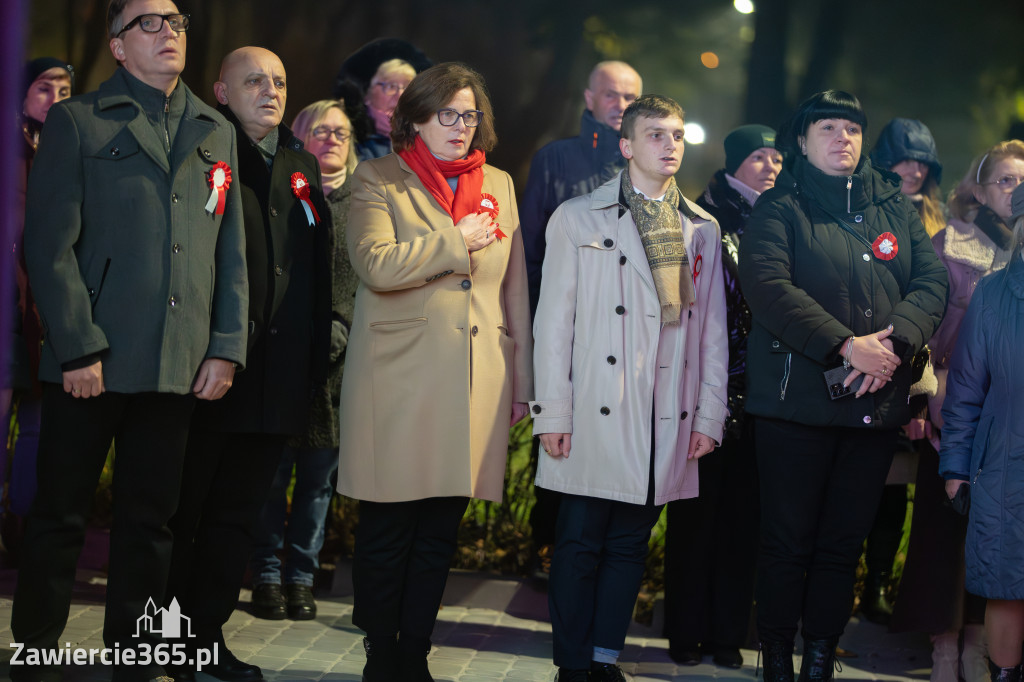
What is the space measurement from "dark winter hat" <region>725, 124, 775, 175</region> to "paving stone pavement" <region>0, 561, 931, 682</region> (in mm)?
2203

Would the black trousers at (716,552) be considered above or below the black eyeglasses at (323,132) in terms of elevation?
below

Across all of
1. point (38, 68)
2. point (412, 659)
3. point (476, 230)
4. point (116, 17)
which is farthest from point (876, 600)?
point (38, 68)

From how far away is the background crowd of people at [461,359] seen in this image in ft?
10.9

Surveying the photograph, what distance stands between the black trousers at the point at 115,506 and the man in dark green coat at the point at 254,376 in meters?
0.24

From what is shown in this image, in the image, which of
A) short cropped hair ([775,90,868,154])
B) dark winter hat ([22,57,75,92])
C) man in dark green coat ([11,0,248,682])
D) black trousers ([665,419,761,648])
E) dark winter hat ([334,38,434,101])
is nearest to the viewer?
man in dark green coat ([11,0,248,682])

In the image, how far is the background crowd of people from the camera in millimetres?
3318

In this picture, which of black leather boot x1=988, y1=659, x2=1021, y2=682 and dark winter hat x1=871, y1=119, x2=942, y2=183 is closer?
black leather boot x1=988, y1=659, x2=1021, y2=682

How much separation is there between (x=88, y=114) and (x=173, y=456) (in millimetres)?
1115

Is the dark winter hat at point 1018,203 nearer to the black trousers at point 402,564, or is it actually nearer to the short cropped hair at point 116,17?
the black trousers at point 402,564

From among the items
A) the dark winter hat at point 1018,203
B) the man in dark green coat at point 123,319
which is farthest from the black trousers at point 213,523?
the dark winter hat at point 1018,203

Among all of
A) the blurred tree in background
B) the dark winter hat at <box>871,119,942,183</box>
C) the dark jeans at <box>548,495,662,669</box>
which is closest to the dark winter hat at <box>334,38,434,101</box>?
the blurred tree in background

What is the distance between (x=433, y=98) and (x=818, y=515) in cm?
205

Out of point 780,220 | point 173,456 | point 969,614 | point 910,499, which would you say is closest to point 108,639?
point 173,456

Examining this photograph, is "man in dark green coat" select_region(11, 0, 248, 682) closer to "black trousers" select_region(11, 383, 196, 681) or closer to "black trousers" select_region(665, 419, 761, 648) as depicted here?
"black trousers" select_region(11, 383, 196, 681)
